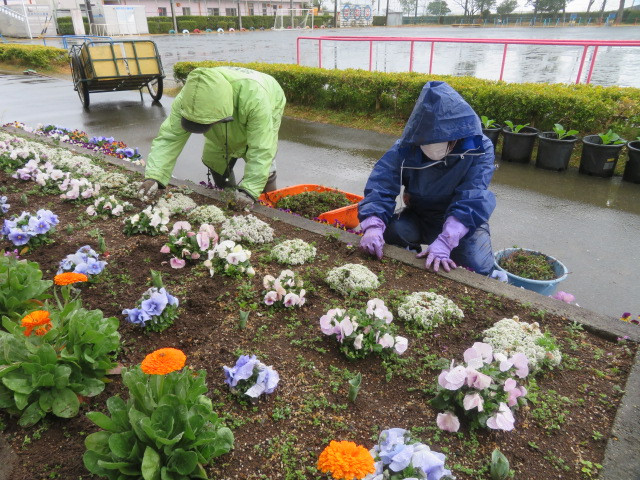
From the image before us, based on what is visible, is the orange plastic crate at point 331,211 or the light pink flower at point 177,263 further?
the orange plastic crate at point 331,211

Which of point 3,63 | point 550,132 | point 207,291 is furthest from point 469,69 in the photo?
point 3,63

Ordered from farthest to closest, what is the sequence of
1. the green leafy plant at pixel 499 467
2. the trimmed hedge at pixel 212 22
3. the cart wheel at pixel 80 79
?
1. the trimmed hedge at pixel 212 22
2. the cart wheel at pixel 80 79
3. the green leafy plant at pixel 499 467

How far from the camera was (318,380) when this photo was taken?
196 cm

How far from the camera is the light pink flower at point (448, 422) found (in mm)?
1687

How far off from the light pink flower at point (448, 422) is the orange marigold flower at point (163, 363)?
3.22 feet

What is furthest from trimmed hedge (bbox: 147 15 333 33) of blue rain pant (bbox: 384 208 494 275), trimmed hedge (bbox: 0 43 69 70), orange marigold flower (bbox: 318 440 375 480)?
orange marigold flower (bbox: 318 440 375 480)

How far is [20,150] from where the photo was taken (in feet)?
15.1

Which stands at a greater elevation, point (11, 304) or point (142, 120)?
point (11, 304)

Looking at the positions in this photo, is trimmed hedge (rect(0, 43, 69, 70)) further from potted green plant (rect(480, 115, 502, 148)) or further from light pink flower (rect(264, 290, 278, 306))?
light pink flower (rect(264, 290, 278, 306))

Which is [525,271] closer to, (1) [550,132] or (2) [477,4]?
(1) [550,132]

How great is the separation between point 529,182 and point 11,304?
5.25 metres

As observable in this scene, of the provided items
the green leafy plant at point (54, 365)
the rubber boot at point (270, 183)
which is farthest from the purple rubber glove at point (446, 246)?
the rubber boot at point (270, 183)

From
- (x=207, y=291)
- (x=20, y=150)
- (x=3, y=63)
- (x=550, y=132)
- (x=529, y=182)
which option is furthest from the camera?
(x=3, y=63)

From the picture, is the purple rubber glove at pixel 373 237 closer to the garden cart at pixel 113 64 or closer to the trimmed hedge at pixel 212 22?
Result: the garden cart at pixel 113 64
